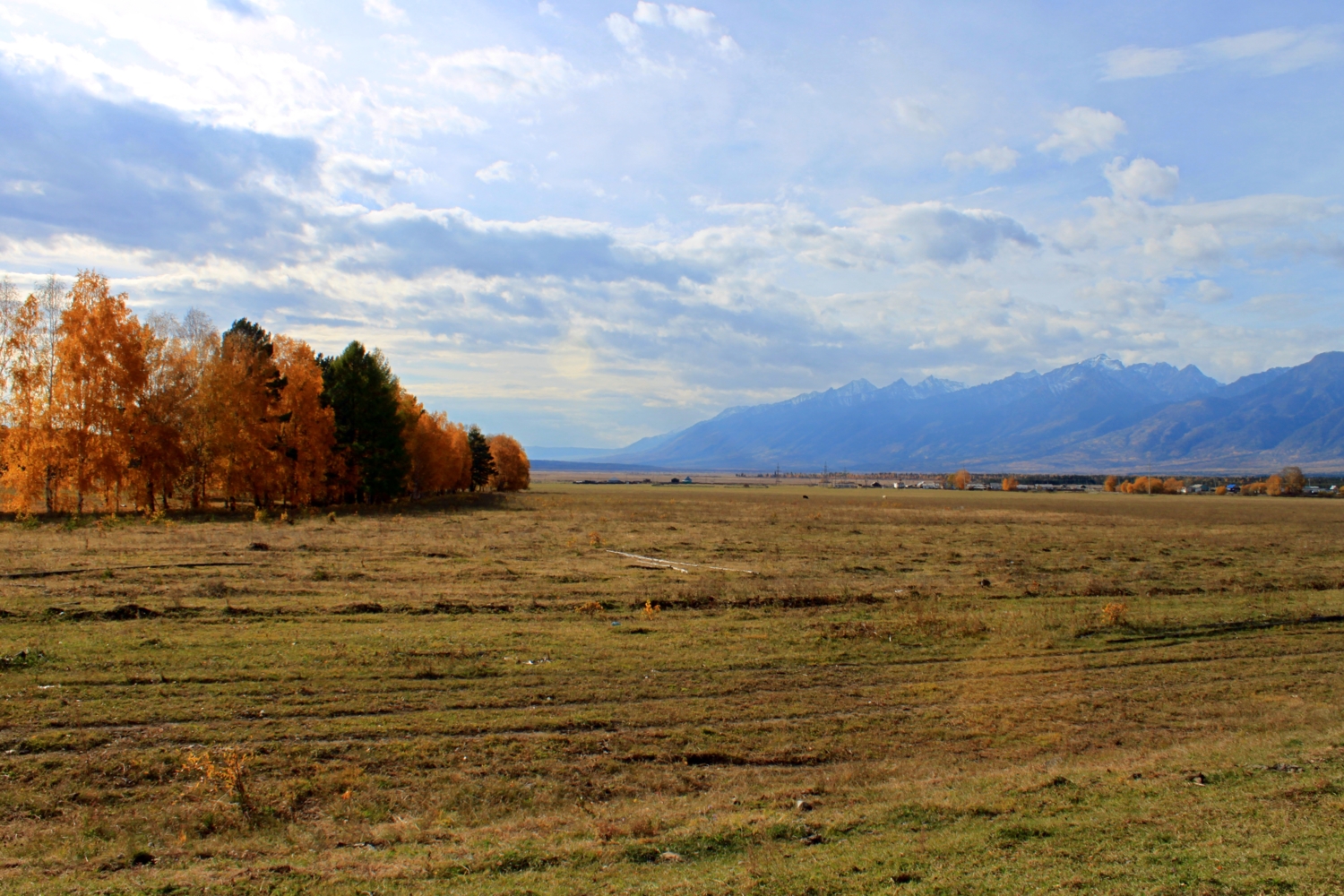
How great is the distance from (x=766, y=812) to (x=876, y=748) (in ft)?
11.7

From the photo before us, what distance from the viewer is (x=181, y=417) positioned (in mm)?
52469

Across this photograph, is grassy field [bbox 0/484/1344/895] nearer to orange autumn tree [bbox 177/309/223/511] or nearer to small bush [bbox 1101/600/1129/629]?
small bush [bbox 1101/600/1129/629]

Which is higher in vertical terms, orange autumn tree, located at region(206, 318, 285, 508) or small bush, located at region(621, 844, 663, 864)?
orange autumn tree, located at region(206, 318, 285, 508)

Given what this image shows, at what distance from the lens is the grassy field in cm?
748

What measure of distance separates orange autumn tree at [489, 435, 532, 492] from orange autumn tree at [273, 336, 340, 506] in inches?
2922

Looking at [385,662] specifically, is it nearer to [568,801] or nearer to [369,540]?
[568,801]

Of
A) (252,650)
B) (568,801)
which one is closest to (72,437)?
(252,650)

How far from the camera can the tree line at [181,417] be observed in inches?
1711

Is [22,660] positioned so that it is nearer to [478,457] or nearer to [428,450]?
[428,450]

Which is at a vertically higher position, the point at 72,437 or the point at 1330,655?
the point at 72,437

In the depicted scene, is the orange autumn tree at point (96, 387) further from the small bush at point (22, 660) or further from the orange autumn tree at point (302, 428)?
the small bush at point (22, 660)

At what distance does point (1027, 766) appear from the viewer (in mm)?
11188

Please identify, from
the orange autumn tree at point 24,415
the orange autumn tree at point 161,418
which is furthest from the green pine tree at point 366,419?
the orange autumn tree at point 24,415

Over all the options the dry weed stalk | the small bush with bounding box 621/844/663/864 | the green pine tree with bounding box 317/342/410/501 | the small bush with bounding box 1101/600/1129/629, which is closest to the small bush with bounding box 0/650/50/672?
the dry weed stalk
